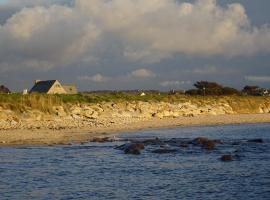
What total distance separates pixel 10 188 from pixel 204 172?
8.47 metres

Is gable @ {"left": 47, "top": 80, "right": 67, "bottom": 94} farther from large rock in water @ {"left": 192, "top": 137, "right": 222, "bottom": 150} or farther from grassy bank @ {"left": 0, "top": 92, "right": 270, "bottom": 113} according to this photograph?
large rock in water @ {"left": 192, "top": 137, "right": 222, "bottom": 150}

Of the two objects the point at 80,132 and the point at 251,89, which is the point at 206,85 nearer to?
the point at 251,89

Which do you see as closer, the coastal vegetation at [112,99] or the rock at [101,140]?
the rock at [101,140]

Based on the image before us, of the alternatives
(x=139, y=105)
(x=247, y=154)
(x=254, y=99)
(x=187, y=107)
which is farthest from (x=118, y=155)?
(x=254, y=99)

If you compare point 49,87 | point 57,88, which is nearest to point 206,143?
point 57,88

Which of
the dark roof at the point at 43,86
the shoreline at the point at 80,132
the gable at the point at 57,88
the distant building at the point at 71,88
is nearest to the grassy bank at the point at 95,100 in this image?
the shoreline at the point at 80,132

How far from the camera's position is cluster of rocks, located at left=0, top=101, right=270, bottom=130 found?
47822 mm

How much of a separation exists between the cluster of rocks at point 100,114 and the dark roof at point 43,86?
19.8 meters

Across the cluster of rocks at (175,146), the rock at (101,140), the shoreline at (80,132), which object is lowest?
the cluster of rocks at (175,146)

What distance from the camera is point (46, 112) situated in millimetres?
52969

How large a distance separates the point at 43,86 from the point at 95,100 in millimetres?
23224

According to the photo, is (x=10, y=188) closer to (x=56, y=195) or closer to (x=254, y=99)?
(x=56, y=195)

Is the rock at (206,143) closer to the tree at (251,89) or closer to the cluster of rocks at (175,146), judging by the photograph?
the cluster of rocks at (175,146)

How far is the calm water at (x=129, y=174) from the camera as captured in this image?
58.3 feet
